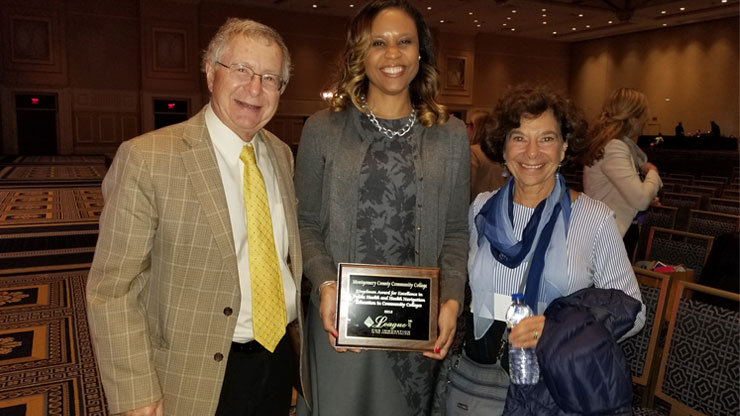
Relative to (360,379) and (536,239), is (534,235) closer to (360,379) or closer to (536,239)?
(536,239)

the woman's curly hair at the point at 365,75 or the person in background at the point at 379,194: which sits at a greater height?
the woman's curly hair at the point at 365,75

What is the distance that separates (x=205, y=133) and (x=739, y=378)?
6.94 feet

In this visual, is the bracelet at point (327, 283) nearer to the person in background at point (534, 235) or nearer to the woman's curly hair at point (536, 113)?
the person in background at point (534, 235)

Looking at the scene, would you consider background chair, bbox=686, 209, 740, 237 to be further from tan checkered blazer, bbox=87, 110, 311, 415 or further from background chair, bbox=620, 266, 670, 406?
tan checkered blazer, bbox=87, 110, 311, 415

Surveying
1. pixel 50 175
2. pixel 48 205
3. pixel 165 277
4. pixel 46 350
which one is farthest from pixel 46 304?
pixel 50 175

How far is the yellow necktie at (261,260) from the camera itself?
1661mm

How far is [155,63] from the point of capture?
19.7 metres

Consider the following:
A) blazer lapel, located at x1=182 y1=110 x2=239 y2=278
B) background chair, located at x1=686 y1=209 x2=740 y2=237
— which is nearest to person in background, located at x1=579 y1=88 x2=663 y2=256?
background chair, located at x1=686 y1=209 x2=740 y2=237

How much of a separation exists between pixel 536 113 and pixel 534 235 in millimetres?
426

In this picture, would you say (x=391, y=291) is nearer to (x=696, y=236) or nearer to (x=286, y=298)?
(x=286, y=298)

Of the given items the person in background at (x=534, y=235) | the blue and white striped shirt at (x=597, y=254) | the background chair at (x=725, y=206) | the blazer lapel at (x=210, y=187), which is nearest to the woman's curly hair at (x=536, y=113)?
the person in background at (x=534, y=235)

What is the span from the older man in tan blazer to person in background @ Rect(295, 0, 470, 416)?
0.55 feet

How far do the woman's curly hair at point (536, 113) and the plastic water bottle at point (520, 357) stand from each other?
588 mm

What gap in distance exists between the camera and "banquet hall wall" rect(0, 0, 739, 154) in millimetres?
19078
